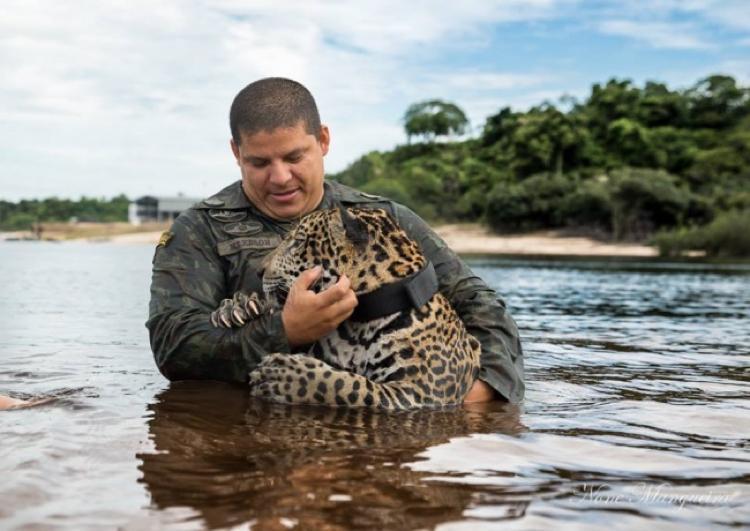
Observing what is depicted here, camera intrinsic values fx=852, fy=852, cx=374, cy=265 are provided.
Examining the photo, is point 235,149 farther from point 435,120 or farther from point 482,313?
point 435,120

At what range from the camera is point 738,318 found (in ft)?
51.1

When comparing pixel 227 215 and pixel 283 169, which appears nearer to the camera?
pixel 283 169

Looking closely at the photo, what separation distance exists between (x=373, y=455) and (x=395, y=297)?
1.22 meters

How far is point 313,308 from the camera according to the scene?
5.22 m

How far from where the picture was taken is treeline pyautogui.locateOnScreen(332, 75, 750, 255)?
65.7 m

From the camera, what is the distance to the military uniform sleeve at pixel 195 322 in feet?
18.6

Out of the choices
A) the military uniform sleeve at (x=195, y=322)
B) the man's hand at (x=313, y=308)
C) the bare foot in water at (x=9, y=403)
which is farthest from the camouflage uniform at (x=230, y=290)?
the bare foot in water at (x=9, y=403)

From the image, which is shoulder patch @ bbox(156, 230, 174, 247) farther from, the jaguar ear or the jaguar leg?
the jaguar ear

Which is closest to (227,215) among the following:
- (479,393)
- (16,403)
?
(16,403)

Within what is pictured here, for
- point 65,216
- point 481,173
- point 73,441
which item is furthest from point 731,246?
point 65,216

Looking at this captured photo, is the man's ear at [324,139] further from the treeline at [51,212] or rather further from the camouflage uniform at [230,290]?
the treeline at [51,212]

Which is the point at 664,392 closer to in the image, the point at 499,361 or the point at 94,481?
the point at 499,361

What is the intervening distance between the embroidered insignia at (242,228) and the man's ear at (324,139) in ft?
2.50

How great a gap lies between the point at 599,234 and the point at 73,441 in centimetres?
6904
